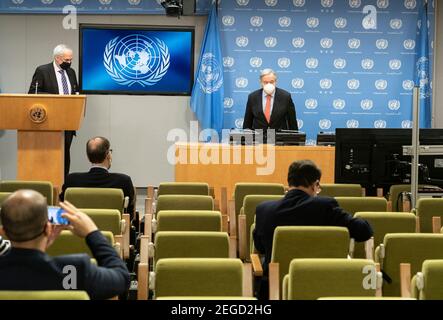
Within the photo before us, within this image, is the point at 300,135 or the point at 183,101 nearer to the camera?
the point at 300,135

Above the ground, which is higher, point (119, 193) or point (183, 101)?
point (183, 101)

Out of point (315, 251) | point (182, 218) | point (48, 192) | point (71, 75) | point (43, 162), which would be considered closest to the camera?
point (315, 251)

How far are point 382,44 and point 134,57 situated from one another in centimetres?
378

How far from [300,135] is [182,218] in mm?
4497

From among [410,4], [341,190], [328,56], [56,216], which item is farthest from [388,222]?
[410,4]

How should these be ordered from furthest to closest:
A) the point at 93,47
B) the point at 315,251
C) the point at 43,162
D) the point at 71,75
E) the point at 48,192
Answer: the point at 93,47, the point at 71,75, the point at 43,162, the point at 48,192, the point at 315,251

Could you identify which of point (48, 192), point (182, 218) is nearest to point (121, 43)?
point (48, 192)

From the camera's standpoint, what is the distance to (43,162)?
9.38 meters

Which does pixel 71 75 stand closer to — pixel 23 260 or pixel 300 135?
pixel 300 135

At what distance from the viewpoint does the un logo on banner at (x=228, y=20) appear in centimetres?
1229

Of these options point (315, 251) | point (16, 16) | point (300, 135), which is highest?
point (16, 16)

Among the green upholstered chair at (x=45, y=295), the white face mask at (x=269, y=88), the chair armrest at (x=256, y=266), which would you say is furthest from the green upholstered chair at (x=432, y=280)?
the white face mask at (x=269, y=88)

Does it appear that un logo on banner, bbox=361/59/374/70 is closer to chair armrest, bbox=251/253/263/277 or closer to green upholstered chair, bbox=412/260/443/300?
chair armrest, bbox=251/253/263/277

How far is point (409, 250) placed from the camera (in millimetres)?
5070
